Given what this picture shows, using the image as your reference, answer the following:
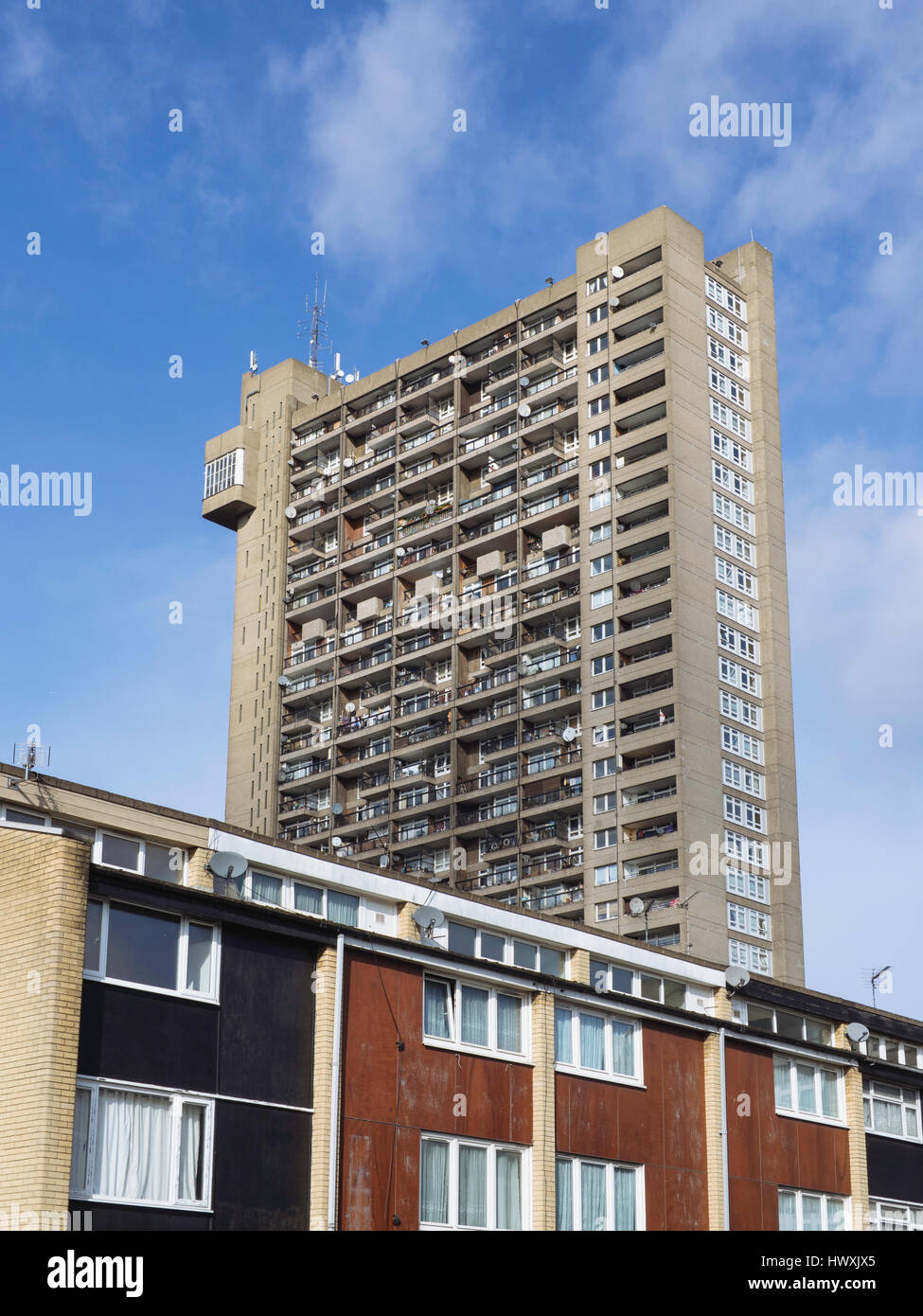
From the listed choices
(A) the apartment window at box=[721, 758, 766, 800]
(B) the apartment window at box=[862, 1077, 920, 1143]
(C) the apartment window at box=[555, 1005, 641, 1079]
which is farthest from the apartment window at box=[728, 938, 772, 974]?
(C) the apartment window at box=[555, 1005, 641, 1079]

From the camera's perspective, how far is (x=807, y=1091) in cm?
Answer: 3622

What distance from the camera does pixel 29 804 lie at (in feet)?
92.7

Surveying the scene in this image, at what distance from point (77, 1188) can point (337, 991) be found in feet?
19.3

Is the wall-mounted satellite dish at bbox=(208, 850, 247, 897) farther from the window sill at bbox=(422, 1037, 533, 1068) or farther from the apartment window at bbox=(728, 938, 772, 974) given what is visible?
the apartment window at bbox=(728, 938, 772, 974)

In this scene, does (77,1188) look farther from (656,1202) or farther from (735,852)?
(735,852)

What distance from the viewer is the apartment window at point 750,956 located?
85.3 m

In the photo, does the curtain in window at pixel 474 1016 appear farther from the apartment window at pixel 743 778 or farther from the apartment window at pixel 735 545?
the apartment window at pixel 735 545

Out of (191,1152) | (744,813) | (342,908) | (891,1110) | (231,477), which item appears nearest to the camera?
(191,1152)

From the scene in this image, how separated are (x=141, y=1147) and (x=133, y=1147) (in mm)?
153

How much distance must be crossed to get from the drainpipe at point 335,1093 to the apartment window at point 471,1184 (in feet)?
7.64

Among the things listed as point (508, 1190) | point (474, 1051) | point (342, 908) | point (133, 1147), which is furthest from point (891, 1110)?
point (133, 1147)

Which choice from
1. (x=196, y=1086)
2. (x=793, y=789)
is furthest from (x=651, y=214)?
(x=196, y=1086)

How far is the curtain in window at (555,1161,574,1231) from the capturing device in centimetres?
2945

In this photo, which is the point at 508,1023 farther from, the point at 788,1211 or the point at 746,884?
the point at 746,884
